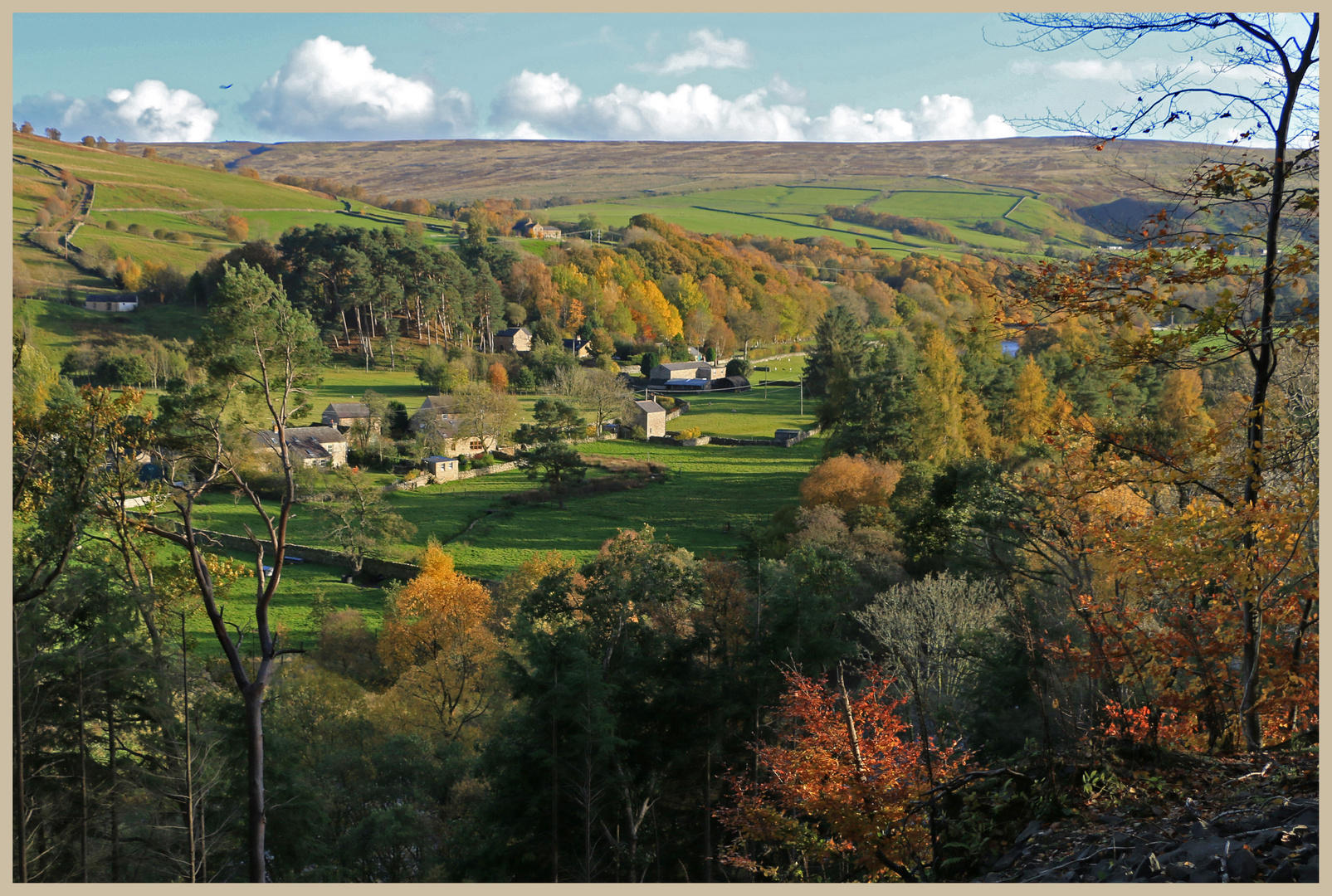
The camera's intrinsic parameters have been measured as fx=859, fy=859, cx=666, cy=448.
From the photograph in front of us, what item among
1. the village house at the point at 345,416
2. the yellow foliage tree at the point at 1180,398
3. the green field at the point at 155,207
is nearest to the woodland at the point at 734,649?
the yellow foliage tree at the point at 1180,398

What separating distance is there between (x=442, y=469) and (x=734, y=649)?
117 feet

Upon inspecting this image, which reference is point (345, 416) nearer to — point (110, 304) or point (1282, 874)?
point (110, 304)

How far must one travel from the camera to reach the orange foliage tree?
23.5 feet

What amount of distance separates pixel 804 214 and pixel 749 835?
164m

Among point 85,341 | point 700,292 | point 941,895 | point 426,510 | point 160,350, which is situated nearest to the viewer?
point 941,895

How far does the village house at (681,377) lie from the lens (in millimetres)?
75375

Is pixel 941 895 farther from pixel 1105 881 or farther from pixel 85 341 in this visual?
pixel 85 341

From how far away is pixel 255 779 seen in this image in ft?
31.4

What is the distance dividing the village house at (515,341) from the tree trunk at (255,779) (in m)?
74.0

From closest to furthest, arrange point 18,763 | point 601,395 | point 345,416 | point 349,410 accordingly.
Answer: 1. point 18,763
2. point 345,416
3. point 349,410
4. point 601,395

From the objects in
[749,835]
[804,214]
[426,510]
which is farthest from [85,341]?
[804,214]

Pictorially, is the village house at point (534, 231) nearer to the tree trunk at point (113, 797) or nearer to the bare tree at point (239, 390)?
the tree trunk at point (113, 797)

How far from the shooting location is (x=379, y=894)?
17.8 feet

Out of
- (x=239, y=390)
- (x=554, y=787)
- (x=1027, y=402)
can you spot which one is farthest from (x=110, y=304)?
(x=554, y=787)
